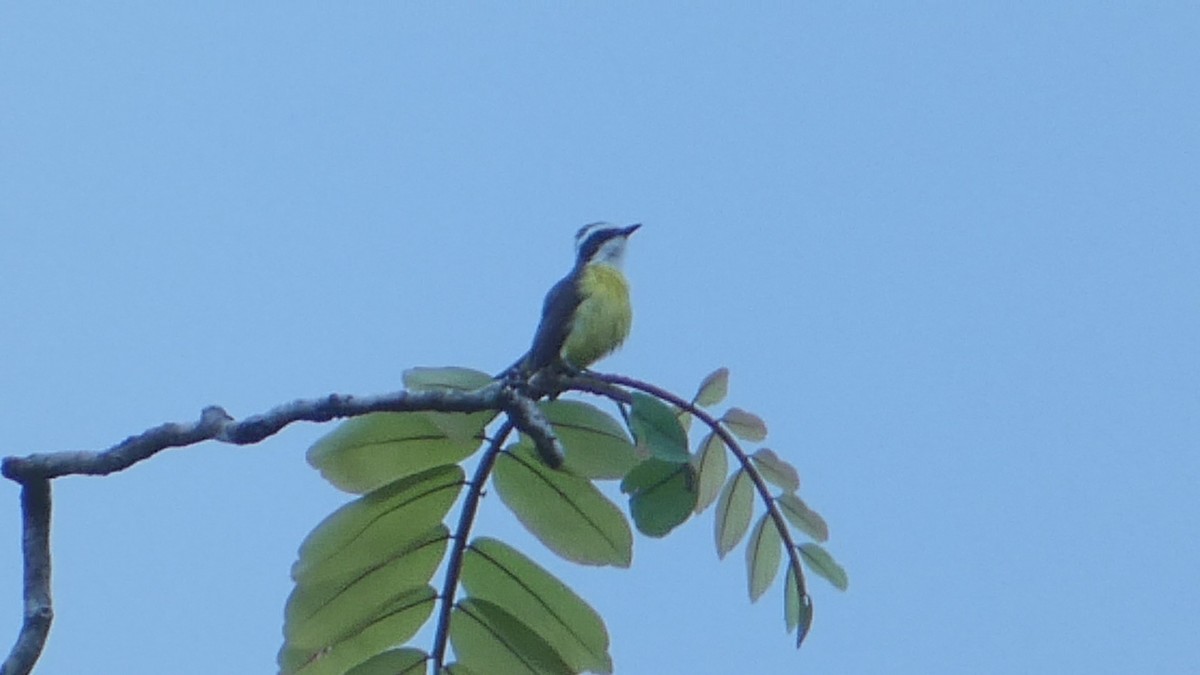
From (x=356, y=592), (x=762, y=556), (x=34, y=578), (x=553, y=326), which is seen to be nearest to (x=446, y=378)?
(x=356, y=592)

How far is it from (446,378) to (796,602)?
0.72 metres

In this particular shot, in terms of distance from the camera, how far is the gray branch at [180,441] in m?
2.21

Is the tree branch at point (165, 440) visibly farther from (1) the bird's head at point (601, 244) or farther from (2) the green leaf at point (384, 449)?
(1) the bird's head at point (601, 244)

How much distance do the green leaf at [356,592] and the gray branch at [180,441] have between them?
1.58 feet

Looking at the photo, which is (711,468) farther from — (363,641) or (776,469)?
(363,641)

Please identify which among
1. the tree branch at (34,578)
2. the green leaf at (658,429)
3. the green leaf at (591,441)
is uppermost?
Result: the green leaf at (591,441)

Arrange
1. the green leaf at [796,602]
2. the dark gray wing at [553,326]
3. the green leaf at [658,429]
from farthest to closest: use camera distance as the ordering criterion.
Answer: the dark gray wing at [553,326] → the green leaf at [796,602] → the green leaf at [658,429]

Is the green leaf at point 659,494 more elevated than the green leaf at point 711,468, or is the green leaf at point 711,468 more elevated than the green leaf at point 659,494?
the green leaf at point 711,468

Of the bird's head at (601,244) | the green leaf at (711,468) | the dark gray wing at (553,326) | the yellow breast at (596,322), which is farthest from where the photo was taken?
the bird's head at (601,244)

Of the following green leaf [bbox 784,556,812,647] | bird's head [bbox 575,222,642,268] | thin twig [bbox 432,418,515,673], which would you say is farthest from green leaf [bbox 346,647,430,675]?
bird's head [bbox 575,222,642,268]

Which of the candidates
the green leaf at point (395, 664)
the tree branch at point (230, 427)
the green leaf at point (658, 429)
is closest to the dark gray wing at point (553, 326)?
the green leaf at point (395, 664)

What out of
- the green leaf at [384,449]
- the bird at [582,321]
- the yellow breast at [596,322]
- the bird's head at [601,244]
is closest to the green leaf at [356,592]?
the green leaf at [384,449]

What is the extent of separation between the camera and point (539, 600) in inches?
121

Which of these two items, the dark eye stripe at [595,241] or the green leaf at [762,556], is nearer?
the green leaf at [762,556]
